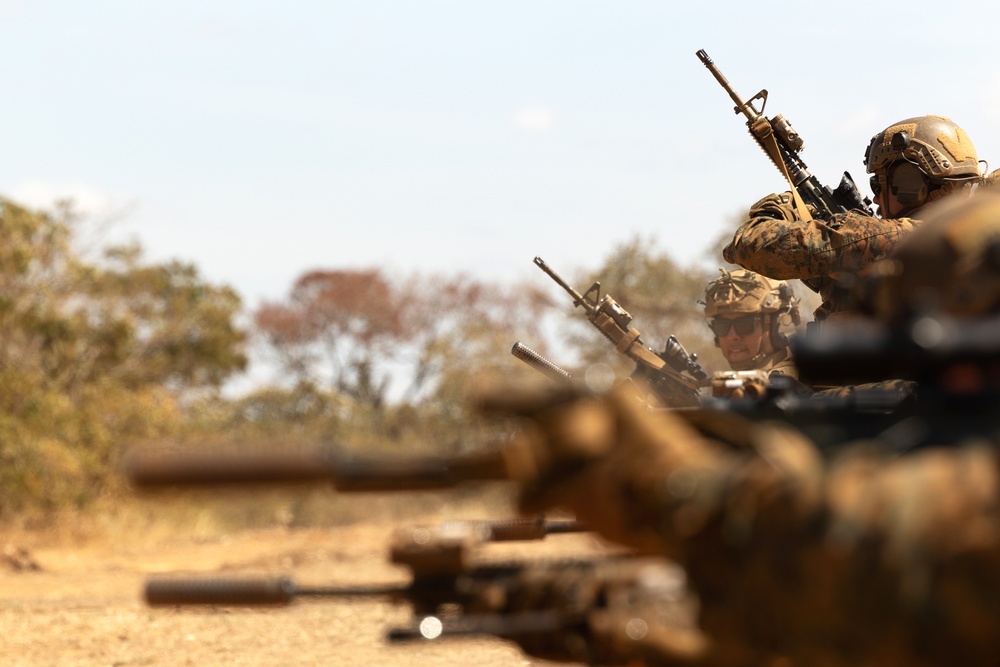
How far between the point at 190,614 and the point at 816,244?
23.2ft

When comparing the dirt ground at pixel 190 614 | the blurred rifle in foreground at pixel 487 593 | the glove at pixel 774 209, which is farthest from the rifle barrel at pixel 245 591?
the glove at pixel 774 209

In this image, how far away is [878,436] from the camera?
3605 mm

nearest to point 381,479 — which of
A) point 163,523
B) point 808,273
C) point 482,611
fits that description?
point 482,611

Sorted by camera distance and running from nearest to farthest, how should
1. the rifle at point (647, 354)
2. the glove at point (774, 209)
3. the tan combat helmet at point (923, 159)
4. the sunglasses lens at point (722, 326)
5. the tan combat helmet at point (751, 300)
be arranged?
the tan combat helmet at point (923, 159) → the glove at point (774, 209) → the rifle at point (647, 354) → the tan combat helmet at point (751, 300) → the sunglasses lens at point (722, 326)

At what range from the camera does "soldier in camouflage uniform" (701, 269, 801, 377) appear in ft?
37.7

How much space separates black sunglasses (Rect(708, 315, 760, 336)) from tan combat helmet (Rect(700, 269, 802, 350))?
0.18 feet

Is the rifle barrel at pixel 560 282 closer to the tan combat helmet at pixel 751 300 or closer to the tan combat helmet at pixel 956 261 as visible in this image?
the tan combat helmet at pixel 751 300

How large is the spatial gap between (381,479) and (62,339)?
19.4 metres

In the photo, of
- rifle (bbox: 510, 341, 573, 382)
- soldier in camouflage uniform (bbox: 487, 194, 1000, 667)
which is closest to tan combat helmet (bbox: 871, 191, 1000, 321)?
soldier in camouflage uniform (bbox: 487, 194, 1000, 667)

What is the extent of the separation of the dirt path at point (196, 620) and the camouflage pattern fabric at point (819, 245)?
2.31 metres

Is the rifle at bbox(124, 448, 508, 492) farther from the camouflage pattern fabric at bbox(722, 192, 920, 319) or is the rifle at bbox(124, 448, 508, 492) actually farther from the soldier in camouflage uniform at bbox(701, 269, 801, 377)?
the soldier in camouflage uniform at bbox(701, 269, 801, 377)

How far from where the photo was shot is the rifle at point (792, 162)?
326 inches

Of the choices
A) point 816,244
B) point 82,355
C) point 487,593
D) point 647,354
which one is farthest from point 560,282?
point 82,355

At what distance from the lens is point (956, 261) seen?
373cm
